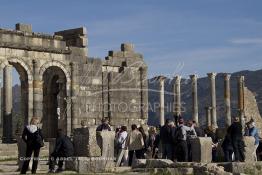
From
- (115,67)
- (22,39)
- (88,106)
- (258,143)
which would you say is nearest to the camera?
(258,143)

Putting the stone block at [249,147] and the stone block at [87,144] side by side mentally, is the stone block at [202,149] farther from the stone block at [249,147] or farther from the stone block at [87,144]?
the stone block at [87,144]

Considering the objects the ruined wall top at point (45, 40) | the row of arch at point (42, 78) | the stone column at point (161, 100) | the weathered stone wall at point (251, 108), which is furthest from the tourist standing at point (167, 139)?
the weathered stone wall at point (251, 108)

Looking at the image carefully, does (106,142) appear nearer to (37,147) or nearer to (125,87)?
(37,147)

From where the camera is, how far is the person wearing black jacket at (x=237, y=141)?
20.7 metres

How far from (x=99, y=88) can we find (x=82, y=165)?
15716mm

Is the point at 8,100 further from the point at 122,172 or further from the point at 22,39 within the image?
the point at 122,172

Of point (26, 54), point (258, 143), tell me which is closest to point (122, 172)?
point (258, 143)

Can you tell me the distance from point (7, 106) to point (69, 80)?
13.9ft

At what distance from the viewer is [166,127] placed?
2141 centimetres

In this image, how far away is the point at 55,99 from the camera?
111 ft

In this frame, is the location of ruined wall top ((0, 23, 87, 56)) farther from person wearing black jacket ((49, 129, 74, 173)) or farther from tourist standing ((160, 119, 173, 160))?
person wearing black jacket ((49, 129, 74, 173))

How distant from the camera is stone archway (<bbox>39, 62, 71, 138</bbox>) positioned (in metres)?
32.5

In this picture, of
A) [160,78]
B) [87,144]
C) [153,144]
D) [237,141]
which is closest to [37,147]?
[87,144]

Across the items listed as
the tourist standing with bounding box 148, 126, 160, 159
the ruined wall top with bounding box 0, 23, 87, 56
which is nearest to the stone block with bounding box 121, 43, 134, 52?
the ruined wall top with bounding box 0, 23, 87, 56
